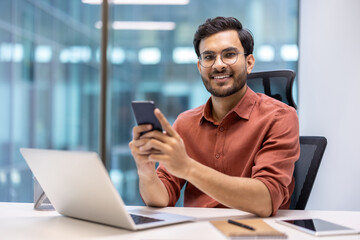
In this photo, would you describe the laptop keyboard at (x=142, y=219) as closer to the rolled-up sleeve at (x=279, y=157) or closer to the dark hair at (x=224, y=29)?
the rolled-up sleeve at (x=279, y=157)

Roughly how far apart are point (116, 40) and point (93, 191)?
267 centimetres

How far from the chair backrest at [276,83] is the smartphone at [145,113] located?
2.92 feet

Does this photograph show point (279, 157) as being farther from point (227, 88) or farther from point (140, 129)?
point (140, 129)

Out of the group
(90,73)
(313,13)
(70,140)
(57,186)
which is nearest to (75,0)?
(90,73)

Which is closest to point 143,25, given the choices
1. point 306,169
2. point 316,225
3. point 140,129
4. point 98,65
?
point 98,65

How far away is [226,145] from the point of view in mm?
1606

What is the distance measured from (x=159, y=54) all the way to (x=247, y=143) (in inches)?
85.9

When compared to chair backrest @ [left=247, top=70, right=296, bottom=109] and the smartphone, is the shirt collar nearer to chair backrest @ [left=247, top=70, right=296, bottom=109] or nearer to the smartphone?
chair backrest @ [left=247, top=70, right=296, bottom=109]

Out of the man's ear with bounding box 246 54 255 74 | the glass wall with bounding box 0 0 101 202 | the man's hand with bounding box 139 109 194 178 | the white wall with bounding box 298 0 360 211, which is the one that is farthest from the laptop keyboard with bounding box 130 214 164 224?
the glass wall with bounding box 0 0 101 202

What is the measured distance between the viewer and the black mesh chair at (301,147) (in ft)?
5.42

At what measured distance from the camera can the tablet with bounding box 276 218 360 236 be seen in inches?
40.3

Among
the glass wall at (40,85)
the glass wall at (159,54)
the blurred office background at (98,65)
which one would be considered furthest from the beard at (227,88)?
the glass wall at (40,85)

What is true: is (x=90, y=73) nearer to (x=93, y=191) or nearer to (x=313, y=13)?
(x=313, y=13)

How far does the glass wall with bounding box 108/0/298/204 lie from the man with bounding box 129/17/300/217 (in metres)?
1.67
